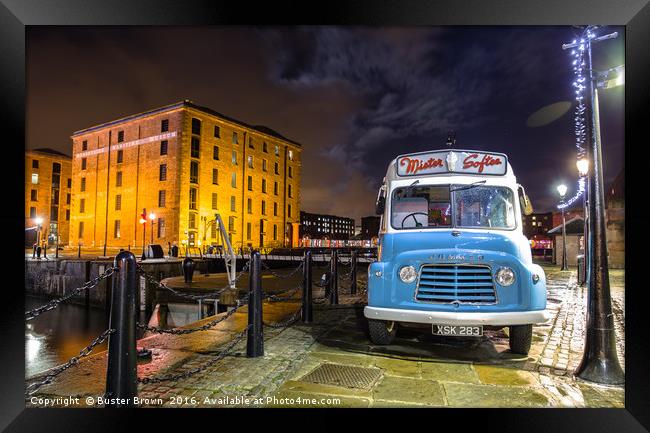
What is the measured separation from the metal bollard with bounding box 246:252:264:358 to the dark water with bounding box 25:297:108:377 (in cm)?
826

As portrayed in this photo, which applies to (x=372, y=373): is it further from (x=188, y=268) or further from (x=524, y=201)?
(x=188, y=268)

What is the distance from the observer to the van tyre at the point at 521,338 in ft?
18.9

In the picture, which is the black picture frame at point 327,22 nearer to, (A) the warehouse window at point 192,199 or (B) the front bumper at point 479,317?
(B) the front bumper at point 479,317

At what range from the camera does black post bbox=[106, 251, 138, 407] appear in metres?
3.58

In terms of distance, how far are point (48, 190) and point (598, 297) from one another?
7658 cm

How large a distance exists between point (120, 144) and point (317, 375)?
162 ft

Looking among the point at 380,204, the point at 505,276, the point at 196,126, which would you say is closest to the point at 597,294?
the point at 505,276

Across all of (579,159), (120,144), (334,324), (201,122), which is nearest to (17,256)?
(334,324)

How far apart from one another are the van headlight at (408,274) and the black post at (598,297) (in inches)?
83.2

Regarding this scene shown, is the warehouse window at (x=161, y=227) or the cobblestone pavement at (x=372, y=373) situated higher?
the warehouse window at (x=161, y=227)

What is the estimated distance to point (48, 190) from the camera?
2512 inches

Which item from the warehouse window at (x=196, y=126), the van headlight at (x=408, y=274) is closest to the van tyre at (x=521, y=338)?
the van headlight at (x=408, y=274)

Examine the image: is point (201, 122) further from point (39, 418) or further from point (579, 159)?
point (39, 418)

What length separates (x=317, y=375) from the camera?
4.84 m
